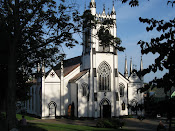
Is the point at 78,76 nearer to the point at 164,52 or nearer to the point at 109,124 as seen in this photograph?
the point at 109,124

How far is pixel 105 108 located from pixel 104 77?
16.4ft

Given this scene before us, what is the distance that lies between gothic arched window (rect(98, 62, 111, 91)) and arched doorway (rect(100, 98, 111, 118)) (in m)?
1.97

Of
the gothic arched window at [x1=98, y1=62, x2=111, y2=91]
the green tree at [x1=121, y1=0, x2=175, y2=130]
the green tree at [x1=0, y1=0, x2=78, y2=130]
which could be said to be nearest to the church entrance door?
the gothic arched window at [x1=98, y1=62, x2=111, y2=91]

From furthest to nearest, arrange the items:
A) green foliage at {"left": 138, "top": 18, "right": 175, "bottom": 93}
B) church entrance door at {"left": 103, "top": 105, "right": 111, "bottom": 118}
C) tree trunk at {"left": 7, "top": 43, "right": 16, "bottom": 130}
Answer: church entrance door at {"left": 103, "top": 105, "right": 111, "bottom": 118}, tree trunk at {"left": 7, "top": 43, "right": 16, "bottom": 130}, green foliage at {"left": 138, "top": 18, "right": 175, "bottom": 93}

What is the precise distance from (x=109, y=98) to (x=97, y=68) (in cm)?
523

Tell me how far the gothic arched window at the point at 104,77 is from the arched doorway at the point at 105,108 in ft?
6.47

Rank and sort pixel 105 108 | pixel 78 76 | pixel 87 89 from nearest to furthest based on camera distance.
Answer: pixel 87 89, pixel 78 76, pixel 105 108

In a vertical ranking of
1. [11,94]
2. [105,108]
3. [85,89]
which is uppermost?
[11,94]

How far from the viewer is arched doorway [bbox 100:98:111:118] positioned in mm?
39094

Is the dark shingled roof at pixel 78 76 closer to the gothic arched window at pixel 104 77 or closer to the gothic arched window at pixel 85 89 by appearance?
the gothic arched window at pixel 85 89

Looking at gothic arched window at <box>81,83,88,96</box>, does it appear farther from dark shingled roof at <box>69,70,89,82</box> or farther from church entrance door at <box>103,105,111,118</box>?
church entrance door at <box>103,105,111,118</box>

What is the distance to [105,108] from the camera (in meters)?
39.4

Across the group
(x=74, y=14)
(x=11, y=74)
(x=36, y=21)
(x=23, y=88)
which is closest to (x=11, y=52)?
(x=11, y=74)

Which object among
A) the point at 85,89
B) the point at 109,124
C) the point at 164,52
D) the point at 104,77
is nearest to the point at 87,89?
the point at 85,89
